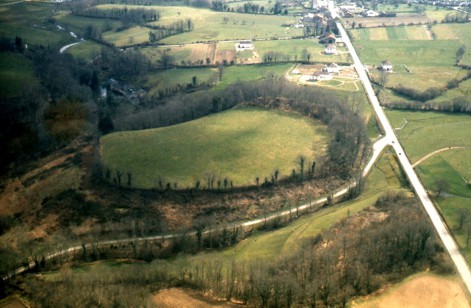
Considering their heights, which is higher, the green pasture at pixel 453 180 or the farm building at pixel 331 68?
the farm building at pixel 331 68

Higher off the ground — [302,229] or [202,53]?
[202,53]

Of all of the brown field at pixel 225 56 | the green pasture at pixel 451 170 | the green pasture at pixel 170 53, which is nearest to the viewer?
the green pasture at pixel 451 170

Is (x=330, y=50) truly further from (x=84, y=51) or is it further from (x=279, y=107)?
(x=84, y=51)

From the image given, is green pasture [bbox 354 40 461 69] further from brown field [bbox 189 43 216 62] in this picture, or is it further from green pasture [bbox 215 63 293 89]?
brown field [bbox 189 43 216 62]

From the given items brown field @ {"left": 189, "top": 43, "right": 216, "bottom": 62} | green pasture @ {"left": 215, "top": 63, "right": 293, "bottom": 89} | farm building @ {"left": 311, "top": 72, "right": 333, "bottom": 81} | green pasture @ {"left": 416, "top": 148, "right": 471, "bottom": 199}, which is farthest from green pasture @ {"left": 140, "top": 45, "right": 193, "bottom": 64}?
green pasture @ {"left": 416, "top": 148, "right": 471, "bottom": 199}

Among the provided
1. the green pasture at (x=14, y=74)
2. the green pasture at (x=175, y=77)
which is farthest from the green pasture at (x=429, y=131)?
the green pasture at (x=14, y=74)

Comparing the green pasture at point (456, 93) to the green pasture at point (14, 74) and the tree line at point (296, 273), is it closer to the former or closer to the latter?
the tree line at point (296, 273)

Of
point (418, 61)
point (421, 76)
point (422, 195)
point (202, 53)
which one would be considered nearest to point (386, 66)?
point (421, 76)
